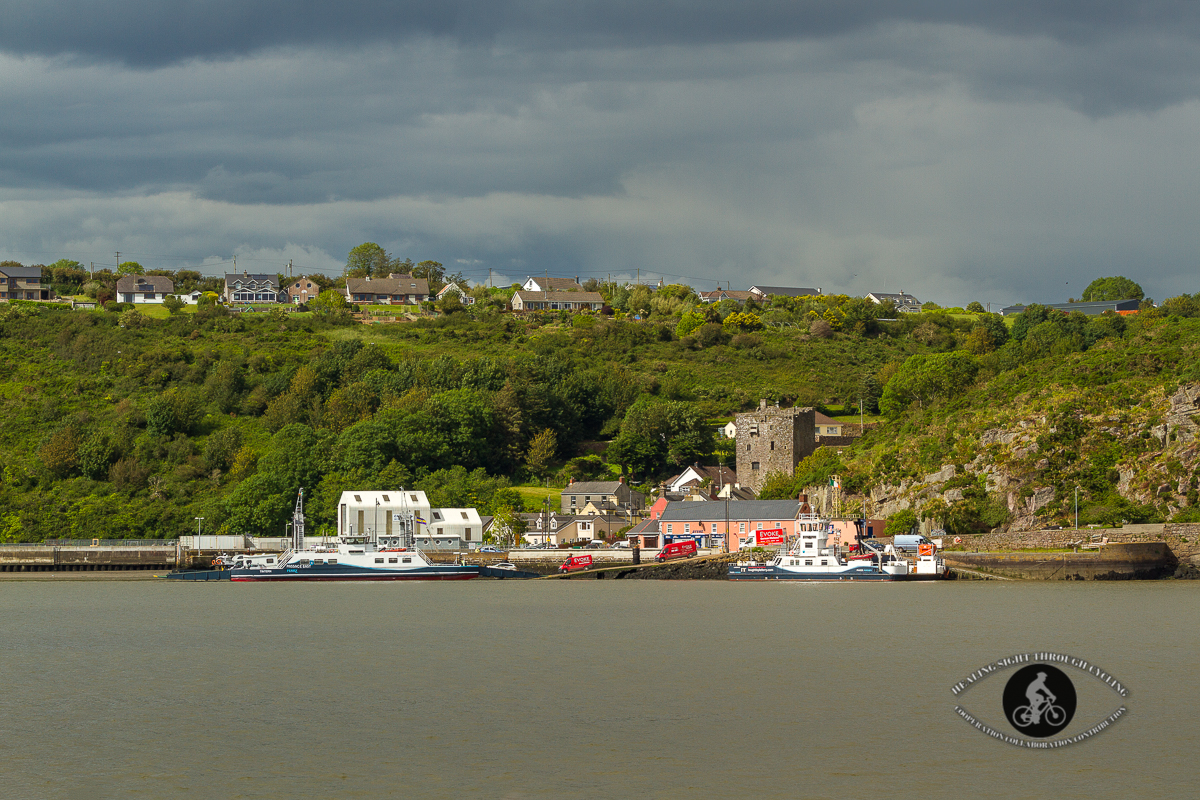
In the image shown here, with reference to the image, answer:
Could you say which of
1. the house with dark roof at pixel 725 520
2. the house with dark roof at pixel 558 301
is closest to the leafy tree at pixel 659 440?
the house with dark roof at pixel 725 520

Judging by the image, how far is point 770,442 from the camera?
93625 mm

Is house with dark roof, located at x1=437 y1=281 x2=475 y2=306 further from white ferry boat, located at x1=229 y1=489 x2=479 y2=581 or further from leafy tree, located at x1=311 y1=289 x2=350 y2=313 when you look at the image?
white ferry boat, located at x1=229 y1=489 x2=479 y2=581

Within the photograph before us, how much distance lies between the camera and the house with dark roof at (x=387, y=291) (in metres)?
161

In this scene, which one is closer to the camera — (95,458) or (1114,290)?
(95,458)

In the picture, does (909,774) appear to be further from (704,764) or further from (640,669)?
(640,669)

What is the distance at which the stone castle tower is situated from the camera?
9262 centimetres

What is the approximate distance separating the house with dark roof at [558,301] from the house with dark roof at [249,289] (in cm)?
3462

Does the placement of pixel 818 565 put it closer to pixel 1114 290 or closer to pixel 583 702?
pixel 583 702

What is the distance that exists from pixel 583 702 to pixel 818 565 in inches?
1664

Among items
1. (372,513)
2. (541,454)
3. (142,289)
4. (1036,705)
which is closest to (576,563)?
(372,513)

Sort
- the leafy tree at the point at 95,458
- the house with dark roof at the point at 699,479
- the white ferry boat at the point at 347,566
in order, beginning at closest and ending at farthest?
the white ferry boat at the point at 347,566, the house with dark roof at the point at 699,479, the leafy tree at the point at 95,458

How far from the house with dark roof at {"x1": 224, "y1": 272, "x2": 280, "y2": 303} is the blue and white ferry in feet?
374

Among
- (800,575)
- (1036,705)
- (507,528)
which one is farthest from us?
(507,528)

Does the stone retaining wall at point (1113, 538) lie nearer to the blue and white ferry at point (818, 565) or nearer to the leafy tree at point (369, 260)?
the blue and white ferry at point (818, 565)
